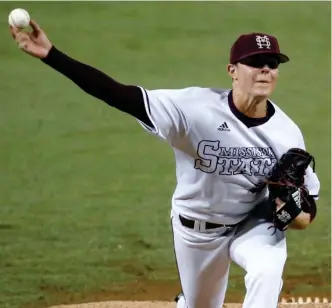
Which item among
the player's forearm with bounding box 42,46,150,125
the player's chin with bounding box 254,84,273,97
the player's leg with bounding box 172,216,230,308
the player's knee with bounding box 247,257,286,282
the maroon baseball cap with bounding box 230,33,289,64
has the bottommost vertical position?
the player's leg with bounding box 172,216,230,308

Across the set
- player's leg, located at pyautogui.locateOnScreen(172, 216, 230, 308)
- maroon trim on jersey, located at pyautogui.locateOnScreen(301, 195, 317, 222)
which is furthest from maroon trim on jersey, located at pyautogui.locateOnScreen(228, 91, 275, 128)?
player's leg, located at pyautogui.locateOnScreen(172, 216, 230, 308)

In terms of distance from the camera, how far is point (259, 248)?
10.5 feet

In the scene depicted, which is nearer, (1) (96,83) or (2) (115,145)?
(1) (96,83)

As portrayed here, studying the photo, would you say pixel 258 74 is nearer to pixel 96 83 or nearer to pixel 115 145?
pixel 96 83

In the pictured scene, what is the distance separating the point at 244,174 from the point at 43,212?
8.63 ft

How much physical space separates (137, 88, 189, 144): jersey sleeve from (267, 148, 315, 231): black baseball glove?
0.41 metres

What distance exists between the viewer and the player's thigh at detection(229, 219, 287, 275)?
307cm

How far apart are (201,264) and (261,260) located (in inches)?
18.3

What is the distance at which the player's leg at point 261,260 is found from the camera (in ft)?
9.91

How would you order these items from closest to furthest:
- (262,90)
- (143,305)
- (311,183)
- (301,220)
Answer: (262,90) → (301,220) → (311,183) → (143,305)

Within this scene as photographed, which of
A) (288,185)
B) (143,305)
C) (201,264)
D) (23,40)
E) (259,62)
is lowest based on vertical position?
(143,305)

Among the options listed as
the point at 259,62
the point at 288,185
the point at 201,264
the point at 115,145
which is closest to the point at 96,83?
the point at 259,62

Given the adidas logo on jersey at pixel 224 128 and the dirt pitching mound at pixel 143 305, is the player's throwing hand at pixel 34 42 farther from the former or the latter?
the dirt pitching mound at pixel 143 305

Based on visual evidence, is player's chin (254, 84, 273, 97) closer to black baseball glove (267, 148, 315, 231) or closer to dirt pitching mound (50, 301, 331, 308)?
black baseball glove (267, 148, 315, 231)
